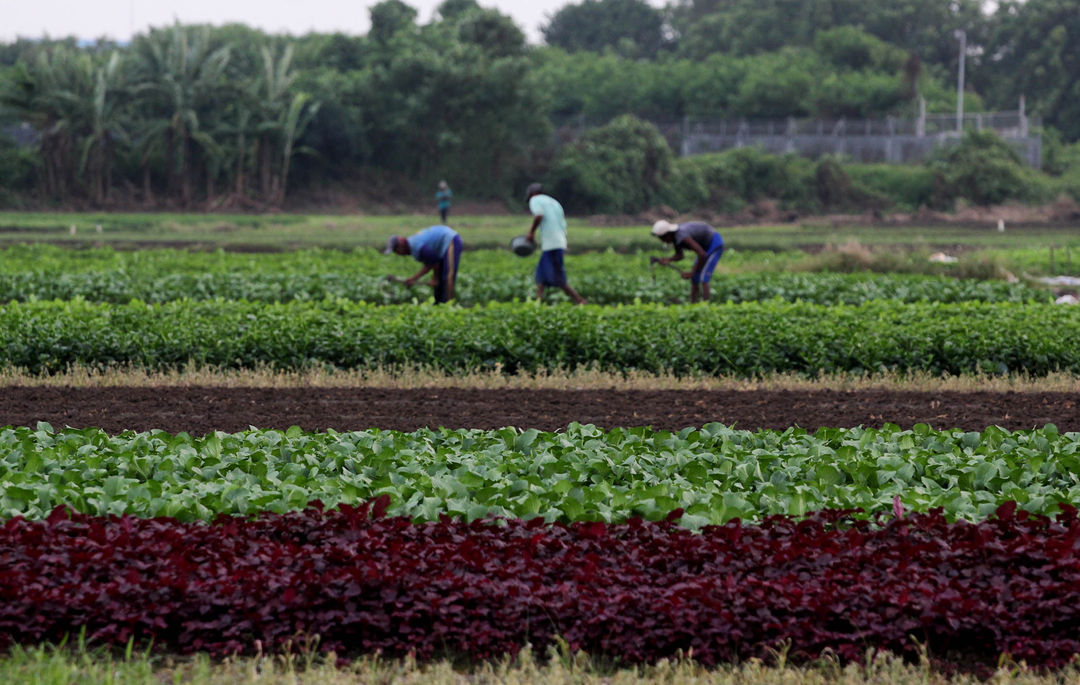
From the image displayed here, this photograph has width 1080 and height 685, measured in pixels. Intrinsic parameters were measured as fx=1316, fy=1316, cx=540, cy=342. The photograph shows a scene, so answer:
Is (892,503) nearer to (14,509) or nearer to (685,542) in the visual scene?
(685,542)

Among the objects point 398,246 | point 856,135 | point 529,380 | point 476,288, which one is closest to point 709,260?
point 476,288

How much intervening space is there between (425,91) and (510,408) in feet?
135

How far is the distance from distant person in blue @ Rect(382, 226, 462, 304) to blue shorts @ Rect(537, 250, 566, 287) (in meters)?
1.31

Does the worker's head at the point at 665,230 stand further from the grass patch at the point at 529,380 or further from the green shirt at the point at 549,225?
the grass patch at the point at 529,380

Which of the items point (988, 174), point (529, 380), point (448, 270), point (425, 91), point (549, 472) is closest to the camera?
point (549, 472)

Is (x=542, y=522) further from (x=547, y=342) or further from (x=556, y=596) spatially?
(x=547, y=342)

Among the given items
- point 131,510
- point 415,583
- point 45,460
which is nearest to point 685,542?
point 415,583

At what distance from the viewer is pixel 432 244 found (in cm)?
1552

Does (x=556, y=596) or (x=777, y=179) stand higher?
(x=777, y=179)

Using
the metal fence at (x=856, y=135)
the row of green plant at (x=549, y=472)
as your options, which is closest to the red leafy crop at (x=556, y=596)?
the row of green plant at (x=549, y=472)

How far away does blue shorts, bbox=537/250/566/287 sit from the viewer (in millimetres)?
16625

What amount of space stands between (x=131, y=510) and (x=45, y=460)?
120 cm

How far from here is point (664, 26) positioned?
268 ft

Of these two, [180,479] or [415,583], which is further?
[180,479]
